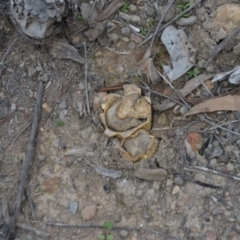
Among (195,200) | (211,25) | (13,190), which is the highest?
(211,25)

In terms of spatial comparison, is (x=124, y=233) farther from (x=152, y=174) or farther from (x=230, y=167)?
(x=230, y=167)

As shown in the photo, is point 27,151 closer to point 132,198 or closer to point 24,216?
point 24,216

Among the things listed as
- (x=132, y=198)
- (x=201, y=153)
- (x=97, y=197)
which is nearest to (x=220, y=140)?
(x=201, y=153)

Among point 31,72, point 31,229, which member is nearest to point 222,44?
point 31,72

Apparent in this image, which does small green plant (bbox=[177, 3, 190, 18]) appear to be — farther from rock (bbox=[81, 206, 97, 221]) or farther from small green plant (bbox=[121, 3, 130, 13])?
rock (bbox=[81, 206, 97, 221])

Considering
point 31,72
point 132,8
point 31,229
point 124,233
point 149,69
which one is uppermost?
point 132,8
